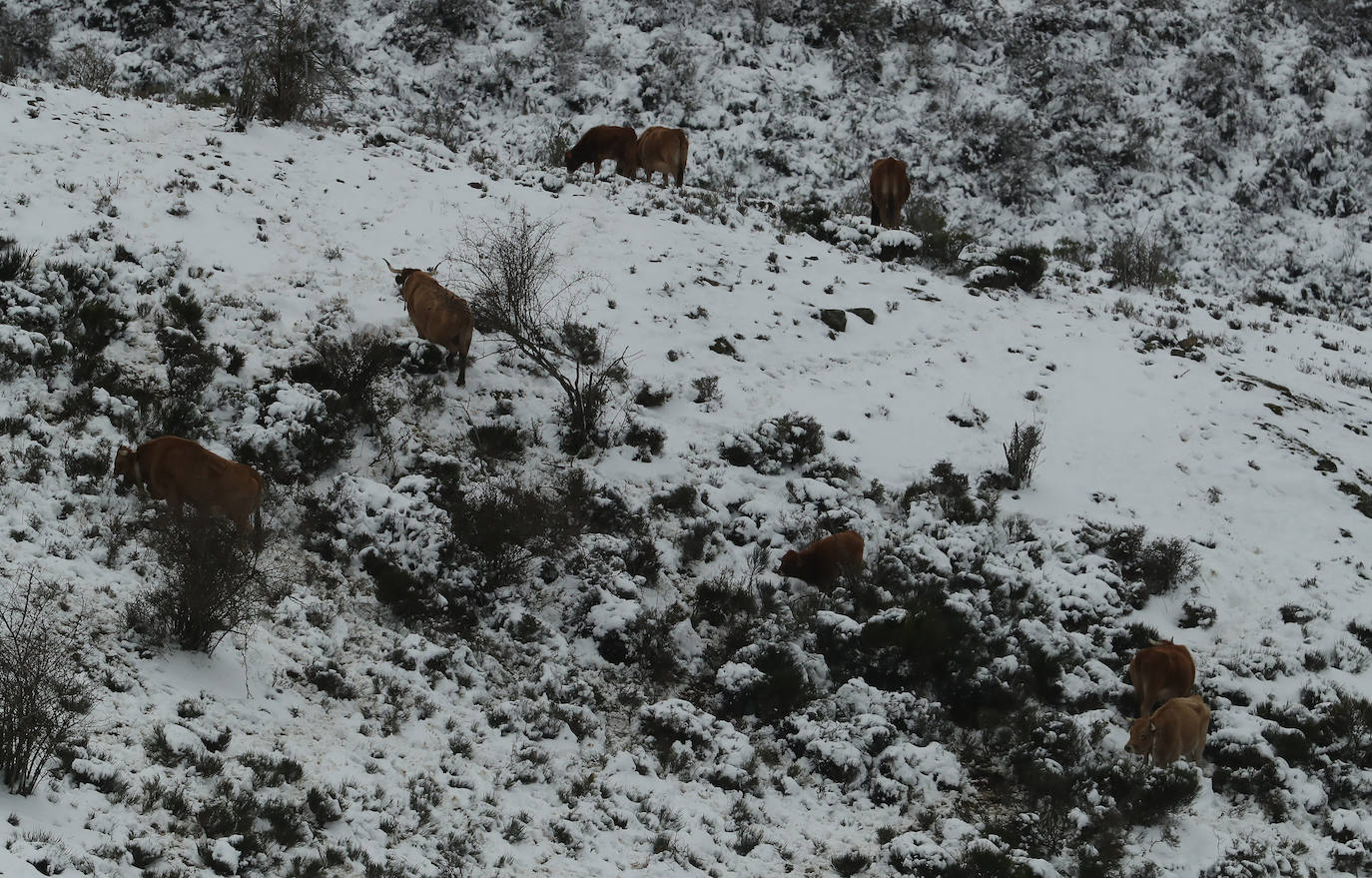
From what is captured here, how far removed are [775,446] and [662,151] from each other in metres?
8.74

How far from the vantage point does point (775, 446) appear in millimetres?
11680

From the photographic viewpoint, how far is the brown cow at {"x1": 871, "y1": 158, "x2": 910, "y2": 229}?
60.4 feet

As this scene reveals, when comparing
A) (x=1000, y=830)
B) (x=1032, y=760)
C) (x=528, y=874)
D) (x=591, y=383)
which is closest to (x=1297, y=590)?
(x=1032, y=760)

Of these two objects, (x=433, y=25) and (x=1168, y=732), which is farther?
(x=433, y=25)

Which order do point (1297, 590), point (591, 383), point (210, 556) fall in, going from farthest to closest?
point (591, 383) → point (1297, 590) → point (210, 556)

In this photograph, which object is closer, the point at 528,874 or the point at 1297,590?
the point at 528,874

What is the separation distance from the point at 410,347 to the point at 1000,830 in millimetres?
7707

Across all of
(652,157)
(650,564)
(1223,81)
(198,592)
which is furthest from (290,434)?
(1223,81)

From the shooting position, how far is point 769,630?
920 cm

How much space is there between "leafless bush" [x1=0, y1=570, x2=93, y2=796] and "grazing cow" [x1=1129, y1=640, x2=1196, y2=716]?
7.75 m

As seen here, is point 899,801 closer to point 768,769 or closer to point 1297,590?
point 768,769

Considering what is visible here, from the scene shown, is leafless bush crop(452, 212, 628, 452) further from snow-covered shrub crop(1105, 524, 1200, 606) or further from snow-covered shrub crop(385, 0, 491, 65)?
snow-covered shrub crop(385, 0, 491, 65)

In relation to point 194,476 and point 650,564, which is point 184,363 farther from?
point 650,564

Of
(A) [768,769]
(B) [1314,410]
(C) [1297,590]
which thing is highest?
(B) [1314,410]
